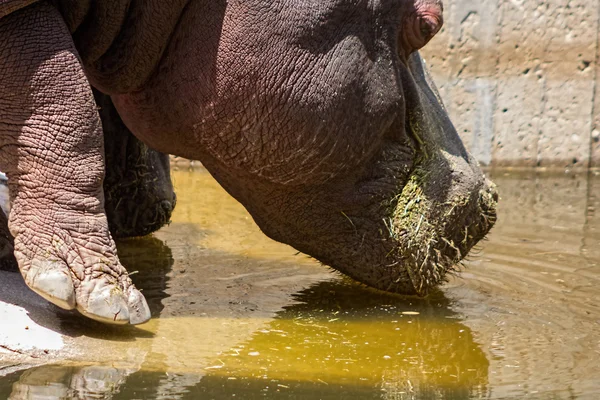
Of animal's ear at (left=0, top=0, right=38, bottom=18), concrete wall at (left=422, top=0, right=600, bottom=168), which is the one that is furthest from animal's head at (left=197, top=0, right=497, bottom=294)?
concrete wall at (left=422, top=0, right=600, bottom=168)

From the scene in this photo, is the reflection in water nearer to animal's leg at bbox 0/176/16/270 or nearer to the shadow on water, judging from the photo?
the shadow on water

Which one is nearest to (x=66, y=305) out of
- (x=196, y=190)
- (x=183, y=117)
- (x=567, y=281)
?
(x=183, y=117)

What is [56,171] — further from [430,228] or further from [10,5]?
[430,228]

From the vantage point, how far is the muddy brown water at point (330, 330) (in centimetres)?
273

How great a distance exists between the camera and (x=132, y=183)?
4.65 meters

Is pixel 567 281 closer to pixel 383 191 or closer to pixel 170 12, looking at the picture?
pixel 383 191

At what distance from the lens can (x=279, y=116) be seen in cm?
343

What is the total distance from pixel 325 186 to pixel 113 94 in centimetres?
86

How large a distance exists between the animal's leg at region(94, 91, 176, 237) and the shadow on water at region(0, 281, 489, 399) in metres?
1.19

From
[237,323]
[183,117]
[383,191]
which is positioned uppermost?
[183,117]

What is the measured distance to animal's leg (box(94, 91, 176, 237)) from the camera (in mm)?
4566

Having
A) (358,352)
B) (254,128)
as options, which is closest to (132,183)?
(254,128)

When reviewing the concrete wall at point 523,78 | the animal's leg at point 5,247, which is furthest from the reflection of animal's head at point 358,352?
the concrete wall at point 523,78

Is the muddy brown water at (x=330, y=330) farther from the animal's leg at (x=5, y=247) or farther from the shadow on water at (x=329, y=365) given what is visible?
the animal's leg at (x=5, y=247)
